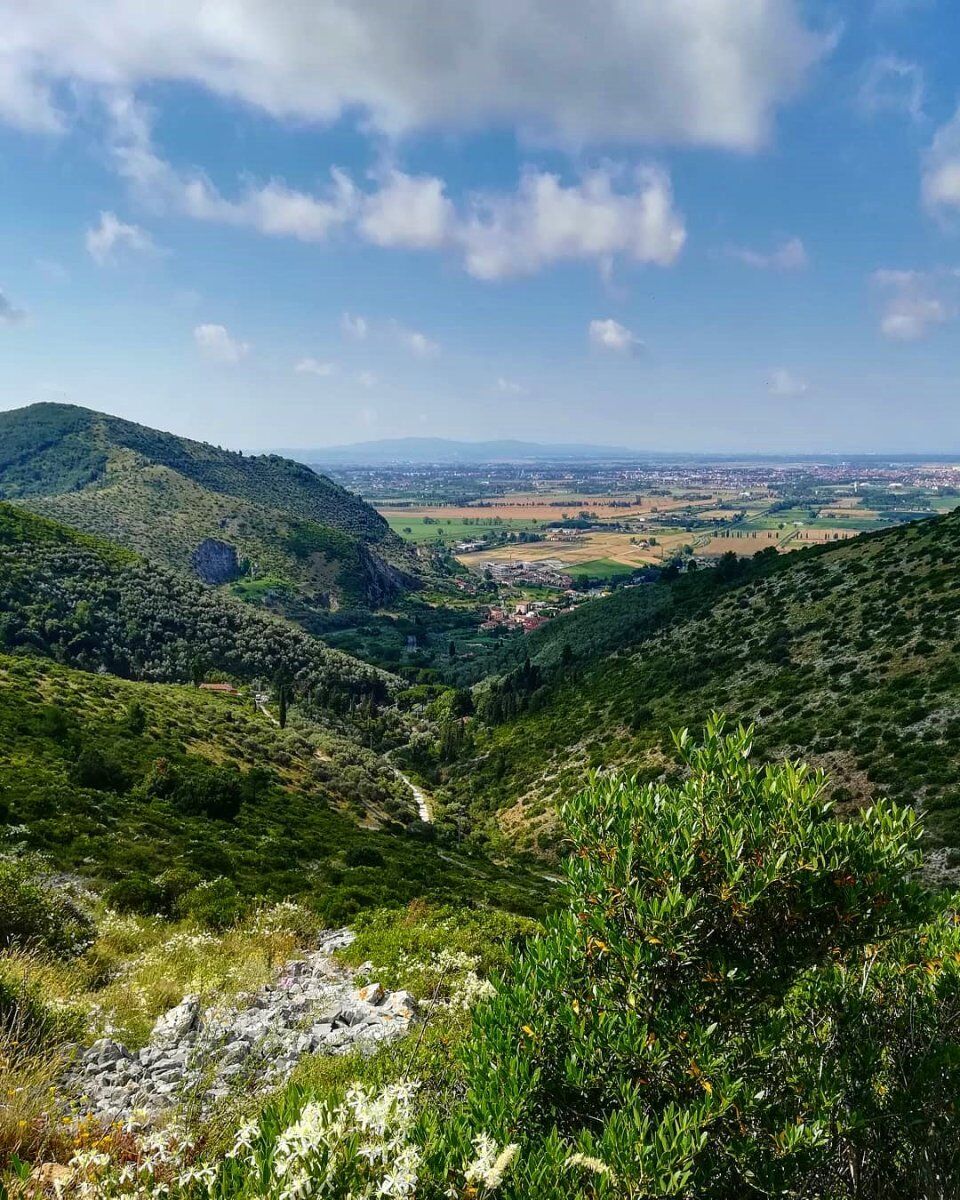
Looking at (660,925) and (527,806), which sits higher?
(660,925)

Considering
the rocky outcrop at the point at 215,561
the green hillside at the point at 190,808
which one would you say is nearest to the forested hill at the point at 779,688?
the green hillside at the point at 190,808

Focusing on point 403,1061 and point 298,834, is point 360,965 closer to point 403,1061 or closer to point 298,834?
point 403,1061

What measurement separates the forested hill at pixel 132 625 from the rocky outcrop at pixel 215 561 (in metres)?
67.4

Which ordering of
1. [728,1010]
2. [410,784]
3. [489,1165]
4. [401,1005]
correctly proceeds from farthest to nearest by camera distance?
1. [410,784]
2. [401,1005]
3. [728,1010]
4. [489,1165]

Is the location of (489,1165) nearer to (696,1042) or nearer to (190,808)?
(696,1042)

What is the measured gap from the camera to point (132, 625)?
3711 inches

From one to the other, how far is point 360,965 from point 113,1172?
10.1 m

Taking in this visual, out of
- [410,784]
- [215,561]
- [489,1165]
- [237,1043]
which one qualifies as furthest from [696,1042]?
[215,561]

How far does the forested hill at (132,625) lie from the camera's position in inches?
3413

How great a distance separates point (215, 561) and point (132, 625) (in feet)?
331

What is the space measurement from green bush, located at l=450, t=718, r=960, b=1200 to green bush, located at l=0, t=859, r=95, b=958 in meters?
10.5

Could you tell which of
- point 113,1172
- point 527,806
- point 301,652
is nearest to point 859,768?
point 527,806

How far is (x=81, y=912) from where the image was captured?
14461mm

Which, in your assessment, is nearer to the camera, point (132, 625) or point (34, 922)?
point (34, 922)
